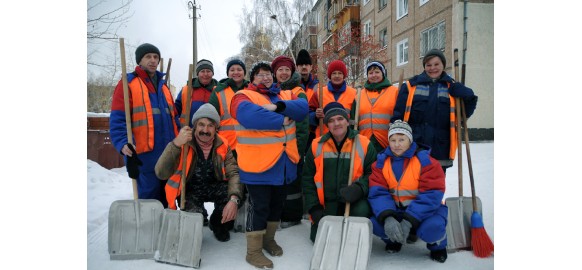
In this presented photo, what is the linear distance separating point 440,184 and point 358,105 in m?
0.90

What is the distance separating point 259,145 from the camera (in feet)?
8.39

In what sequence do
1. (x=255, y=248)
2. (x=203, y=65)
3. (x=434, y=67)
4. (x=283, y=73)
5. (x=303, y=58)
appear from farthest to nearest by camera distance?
(x=303, y=58), (x=203, y=65), (x=283, y=73), (x=434, y=67), (x=255, y=248)

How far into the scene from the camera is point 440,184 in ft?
8.57

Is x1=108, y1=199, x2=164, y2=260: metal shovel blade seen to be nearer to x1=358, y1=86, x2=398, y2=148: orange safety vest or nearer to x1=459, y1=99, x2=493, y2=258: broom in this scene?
x1=358, y1=86, x2=398, y2=148: orange safety vest

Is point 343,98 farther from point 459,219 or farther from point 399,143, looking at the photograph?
point 459,219

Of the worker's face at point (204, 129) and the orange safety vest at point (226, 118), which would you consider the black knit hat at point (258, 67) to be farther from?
the orange safety vest at point (226, 118)

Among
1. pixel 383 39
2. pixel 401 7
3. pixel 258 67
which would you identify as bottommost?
pixel 258 67

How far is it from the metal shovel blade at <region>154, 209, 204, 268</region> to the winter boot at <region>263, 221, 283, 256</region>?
1.67 feet

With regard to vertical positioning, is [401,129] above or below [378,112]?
below

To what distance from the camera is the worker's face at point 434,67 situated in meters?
2.90

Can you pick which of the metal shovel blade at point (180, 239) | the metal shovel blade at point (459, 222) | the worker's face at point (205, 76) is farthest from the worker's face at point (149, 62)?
the metal shovel blade at point (459, 222)

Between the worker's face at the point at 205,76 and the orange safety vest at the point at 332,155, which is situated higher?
the worker's face at the point at 205,76

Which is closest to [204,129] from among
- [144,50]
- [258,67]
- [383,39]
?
[258,67]

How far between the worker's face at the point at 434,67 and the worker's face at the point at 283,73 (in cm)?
116
